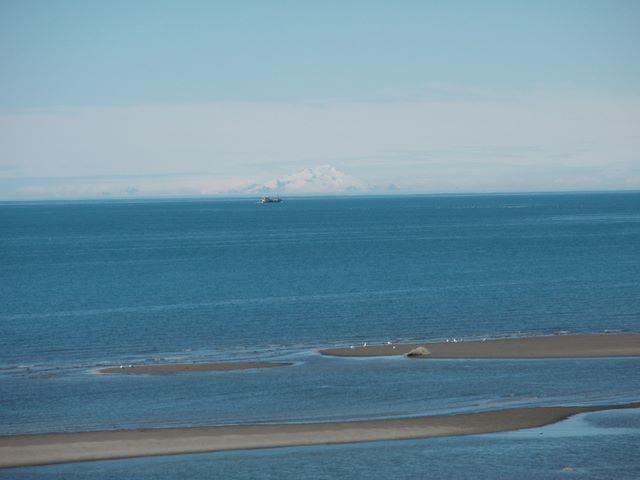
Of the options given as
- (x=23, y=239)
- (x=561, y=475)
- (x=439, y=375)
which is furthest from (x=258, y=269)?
(x=23, y=239)

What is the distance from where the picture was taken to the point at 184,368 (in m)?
44.3

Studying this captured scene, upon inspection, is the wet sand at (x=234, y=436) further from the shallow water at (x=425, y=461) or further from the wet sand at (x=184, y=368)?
the wet sand at (x=184, y=368)

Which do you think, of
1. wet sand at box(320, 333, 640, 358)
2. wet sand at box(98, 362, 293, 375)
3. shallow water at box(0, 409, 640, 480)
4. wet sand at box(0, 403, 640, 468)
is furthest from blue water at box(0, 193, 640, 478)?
wet sand at box(320, 333, 640, 358)

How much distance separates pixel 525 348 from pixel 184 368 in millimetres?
Result: 17030

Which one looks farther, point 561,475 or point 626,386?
point 626,386

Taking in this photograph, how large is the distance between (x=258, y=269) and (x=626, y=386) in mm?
59964

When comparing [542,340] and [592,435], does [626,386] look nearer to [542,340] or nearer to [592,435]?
[592,435]

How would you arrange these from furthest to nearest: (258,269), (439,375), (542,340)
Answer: (258,269) → (542,340) → (439,375)

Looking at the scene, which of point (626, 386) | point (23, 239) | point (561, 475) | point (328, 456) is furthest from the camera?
point (23, 239)

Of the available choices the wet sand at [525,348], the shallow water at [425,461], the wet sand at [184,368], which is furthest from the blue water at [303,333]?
the wet sand at [525,348]

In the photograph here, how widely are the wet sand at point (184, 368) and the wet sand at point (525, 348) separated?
4.71 m

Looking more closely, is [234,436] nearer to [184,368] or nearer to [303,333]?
[184,368]

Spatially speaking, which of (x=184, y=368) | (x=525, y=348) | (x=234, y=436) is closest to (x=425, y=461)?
(x=234, y=436)

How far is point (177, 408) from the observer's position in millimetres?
36312
